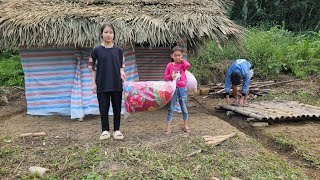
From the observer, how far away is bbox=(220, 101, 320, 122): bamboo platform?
6208 mm

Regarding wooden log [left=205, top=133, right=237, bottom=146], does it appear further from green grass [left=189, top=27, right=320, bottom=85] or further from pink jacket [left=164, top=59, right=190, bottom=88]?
green grass [left=189, top=27, right=320, bottom=85]

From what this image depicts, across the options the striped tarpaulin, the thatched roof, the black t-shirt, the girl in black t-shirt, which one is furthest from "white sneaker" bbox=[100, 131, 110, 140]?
the thatched roof

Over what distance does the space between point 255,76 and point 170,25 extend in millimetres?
5595

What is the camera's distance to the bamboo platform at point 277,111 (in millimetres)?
6208

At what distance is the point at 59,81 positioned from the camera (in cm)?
677

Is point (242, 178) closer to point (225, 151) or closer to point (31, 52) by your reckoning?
point (225, 151)

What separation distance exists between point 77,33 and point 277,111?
4144mm

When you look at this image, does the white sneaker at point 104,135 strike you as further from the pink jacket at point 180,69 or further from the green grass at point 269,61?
the green grass at point 269,61

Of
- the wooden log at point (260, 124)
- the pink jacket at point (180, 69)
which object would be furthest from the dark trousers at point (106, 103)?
the wooden log at point (260, 124)

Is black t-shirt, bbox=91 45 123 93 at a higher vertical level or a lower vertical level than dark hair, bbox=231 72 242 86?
higher

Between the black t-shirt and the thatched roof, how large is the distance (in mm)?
1560

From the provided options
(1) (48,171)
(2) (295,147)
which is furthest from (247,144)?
(1) (48,171)

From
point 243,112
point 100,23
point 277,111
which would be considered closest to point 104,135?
point 100,23

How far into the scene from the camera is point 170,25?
6391 millimetres
